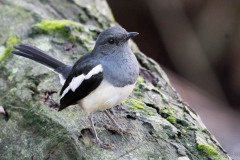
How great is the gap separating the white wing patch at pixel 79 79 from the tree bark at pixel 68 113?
20cm

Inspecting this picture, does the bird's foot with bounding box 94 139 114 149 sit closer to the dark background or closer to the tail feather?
the tail feather

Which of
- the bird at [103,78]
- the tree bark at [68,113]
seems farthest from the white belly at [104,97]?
the tree bark at [68,113]

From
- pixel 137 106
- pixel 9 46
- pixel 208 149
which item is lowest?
pixel 9 46

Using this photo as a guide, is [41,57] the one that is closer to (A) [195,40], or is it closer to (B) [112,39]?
(B) [112,39]

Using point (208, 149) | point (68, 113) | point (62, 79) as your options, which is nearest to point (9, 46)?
point (62, 79)

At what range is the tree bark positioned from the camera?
4344mm

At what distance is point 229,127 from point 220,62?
1.51 meters

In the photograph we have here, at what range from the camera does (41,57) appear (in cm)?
502

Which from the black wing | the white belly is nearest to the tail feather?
the black wing

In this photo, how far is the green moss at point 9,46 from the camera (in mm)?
5422

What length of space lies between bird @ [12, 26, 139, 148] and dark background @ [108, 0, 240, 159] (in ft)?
13.3

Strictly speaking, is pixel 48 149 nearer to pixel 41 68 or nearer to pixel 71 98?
pixel 71 98

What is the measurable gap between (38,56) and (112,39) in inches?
25.8

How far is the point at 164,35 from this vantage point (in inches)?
380
